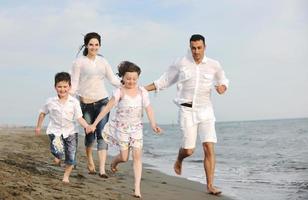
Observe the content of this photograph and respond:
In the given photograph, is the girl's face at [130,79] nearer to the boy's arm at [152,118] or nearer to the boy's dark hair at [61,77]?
the boy's arm at [152,118]

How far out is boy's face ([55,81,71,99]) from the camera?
5.29 m

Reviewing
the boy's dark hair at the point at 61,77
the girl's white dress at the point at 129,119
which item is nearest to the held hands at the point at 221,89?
the girl's white dress at the point at 129,119

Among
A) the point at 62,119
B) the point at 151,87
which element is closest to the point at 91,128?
the point at 62,119

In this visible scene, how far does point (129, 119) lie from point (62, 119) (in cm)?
79

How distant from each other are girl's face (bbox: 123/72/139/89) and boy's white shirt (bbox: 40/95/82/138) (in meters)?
0.65

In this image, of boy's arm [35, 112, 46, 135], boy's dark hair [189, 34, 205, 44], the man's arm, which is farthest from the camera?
the man's arm

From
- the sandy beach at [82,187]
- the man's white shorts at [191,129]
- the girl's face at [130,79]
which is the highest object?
the girl's face at [130,79]

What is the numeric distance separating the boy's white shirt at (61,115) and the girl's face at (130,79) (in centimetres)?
65

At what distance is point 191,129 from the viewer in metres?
5.80

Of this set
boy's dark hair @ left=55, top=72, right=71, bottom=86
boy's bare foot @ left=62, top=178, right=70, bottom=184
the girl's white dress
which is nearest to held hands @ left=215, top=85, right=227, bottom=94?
the girl's white dress

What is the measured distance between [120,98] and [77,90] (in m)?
1.25

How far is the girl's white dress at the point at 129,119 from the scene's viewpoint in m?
5.13

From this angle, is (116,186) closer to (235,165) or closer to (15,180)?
(15,180)

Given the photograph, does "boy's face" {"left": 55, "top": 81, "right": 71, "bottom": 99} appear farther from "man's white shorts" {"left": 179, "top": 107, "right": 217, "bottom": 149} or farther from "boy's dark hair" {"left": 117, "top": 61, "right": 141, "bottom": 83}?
"man's white shorts" {"left": 179, "top": 107, "right": 217, "bottom": 149}
